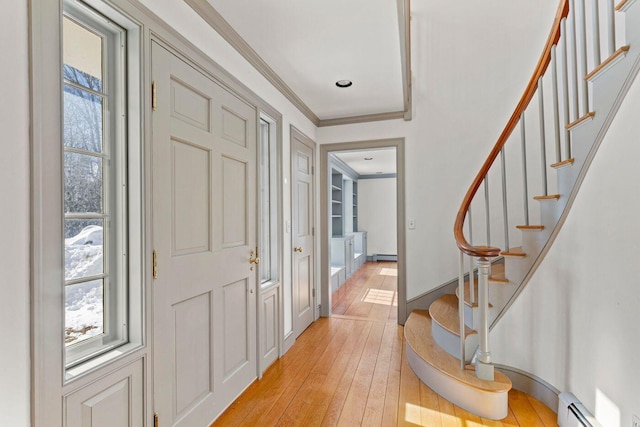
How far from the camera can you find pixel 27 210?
954 millimetres

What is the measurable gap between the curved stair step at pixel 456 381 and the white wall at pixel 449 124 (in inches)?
40.8

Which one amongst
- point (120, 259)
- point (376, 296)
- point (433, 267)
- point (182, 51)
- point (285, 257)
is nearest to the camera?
point (120, 259)

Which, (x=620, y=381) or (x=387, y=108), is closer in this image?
(x=620, y=381)

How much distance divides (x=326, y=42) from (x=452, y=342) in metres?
2.29

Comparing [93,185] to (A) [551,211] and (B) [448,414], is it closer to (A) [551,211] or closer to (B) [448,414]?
(B) [448,414]

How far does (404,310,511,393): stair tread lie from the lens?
1.90 m

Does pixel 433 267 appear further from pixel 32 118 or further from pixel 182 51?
pixel 32 118

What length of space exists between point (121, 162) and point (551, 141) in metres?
3.44

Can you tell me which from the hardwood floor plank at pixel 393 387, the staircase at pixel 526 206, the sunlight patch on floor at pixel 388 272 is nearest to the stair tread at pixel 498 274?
the staircase at pixel 526 206

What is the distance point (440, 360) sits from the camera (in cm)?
219

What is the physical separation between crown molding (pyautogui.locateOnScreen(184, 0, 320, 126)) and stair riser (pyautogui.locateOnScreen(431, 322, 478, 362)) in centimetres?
234

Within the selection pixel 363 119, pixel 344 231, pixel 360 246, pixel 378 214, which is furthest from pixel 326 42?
pixel 378 214

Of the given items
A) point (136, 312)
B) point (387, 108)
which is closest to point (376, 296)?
point (387, 108)

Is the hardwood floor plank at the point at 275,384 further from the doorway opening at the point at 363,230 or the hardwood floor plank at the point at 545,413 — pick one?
the hardwood floor plank at the point at 545,413
